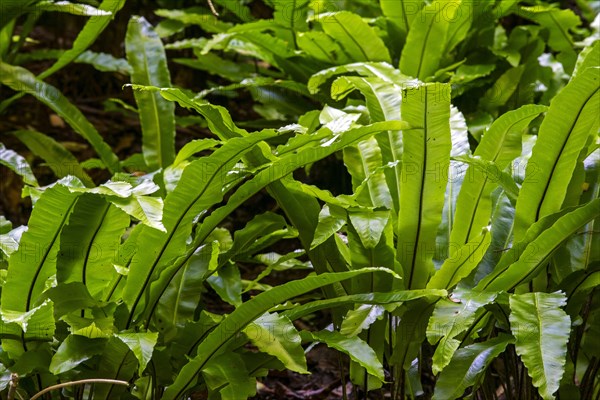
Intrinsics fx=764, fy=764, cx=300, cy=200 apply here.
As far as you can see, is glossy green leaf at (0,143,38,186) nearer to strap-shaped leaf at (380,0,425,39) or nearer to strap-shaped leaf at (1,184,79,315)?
strap-shaped leaf at (1,184,79,315)

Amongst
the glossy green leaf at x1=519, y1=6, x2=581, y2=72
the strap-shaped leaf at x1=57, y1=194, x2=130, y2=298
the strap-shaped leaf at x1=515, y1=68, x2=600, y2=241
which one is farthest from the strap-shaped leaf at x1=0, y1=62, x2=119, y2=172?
the glossy green leaf at x1=519, y1=6, x2=581, y2=72

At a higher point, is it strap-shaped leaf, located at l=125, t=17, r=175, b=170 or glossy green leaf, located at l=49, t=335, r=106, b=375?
strap-shaped leaf, located at l=125, t=17, r=175, b=170

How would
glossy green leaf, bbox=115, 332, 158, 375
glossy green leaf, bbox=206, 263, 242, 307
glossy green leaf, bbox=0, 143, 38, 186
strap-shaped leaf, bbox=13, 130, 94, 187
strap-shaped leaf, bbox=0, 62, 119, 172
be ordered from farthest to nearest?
strap-shaped leaf, bbox=13, 130, 94, 187, strap-shaped leaf, bbox=0, 62, 119, 172, glossy green leaf, bbox=0, 143, 38, 186, glossy green leaf, bbox=206, 263, 242, 307, glossy green leaf, bbox=115, 332, 158, 375

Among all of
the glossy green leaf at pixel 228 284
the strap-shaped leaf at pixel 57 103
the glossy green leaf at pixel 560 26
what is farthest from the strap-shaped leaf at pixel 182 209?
the glossy green leaf at pixel 560 26

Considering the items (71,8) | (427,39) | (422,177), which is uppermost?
(71,8)

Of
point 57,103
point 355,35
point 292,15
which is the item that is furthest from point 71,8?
point 355,35

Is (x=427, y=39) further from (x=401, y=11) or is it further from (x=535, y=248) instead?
(x=535, y=248)
